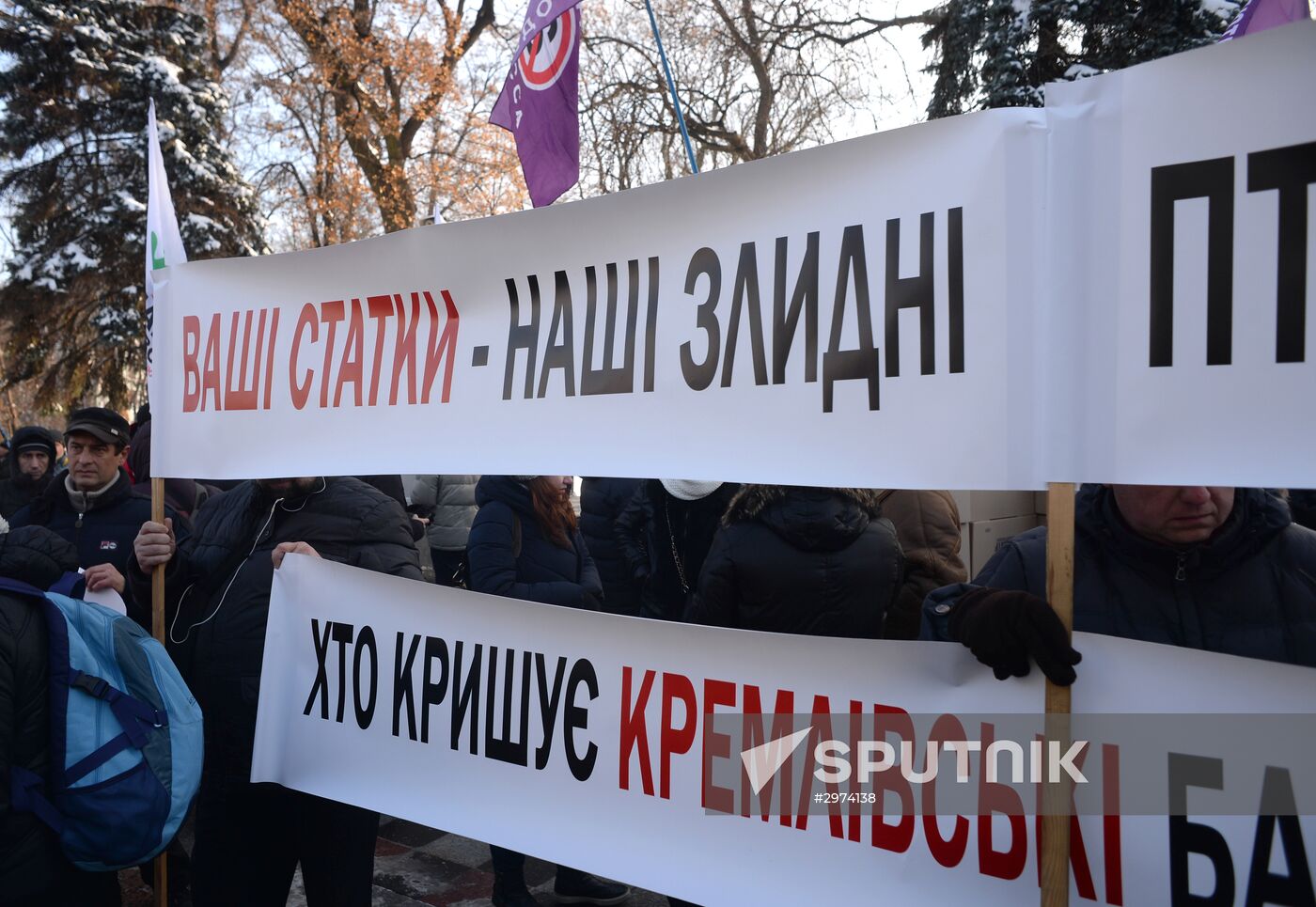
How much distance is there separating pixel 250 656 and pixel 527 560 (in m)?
1.17

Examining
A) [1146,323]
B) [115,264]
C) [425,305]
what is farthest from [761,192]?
[115,264]

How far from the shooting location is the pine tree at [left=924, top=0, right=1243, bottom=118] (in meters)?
7.28

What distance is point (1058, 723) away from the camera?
4.96 feet

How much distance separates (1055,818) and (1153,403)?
64cm

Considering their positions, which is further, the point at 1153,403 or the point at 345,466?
the point at 345,466

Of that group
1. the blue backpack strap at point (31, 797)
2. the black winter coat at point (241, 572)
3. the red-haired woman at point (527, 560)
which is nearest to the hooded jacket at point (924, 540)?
the red-haired woman at point (527, 560)

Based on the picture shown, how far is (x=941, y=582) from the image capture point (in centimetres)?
360

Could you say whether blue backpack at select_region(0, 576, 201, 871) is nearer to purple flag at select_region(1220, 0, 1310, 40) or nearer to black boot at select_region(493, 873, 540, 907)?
black boot at select_region(493, 873, 540, 907)

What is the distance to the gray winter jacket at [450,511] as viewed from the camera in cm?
624

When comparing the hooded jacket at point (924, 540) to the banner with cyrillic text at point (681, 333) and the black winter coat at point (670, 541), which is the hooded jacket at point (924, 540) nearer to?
the black winter coat at point (670, 541)

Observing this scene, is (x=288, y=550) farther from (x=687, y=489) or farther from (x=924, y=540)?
(x=924, y=540)

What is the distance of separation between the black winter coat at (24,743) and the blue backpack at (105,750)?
21mm

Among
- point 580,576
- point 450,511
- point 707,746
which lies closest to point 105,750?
point 707,746

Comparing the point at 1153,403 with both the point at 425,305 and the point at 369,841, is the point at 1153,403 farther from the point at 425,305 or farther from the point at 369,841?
the point at 369,841
